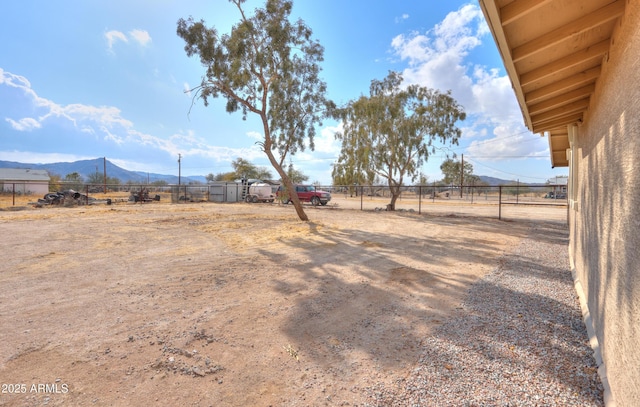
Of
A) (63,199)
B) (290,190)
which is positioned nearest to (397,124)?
(290,190)

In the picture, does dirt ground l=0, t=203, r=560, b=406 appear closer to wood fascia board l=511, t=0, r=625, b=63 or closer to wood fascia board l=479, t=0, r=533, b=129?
wood fascia board l=479, t=0, r=533, b=129

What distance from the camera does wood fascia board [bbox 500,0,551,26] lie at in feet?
7.66

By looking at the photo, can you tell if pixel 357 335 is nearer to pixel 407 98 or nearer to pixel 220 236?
pixel 220 236

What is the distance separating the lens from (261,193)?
2928 cm

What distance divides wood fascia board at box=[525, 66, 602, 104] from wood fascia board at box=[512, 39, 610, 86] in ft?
1.68

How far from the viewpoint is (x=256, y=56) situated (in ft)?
43.6

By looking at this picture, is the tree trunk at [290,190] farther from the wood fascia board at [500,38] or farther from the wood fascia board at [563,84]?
the wood fascia board at [500,38]

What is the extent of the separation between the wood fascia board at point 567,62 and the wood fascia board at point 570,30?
1.80 ft

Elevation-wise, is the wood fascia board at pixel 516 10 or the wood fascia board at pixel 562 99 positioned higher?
the wood fascia board at pixel 516 10

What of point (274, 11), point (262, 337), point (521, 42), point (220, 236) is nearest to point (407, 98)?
point (274, 11)

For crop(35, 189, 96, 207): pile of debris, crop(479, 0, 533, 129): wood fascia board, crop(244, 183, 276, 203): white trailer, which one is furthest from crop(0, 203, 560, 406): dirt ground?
crop(244, 183, 276, 203): white trailer

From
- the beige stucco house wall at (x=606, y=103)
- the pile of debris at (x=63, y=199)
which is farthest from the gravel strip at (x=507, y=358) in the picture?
the pile of debris at (x=63, y=199)

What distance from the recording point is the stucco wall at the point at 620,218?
174 centimetres

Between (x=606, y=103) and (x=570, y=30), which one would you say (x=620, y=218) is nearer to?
(x=606, y=103)
